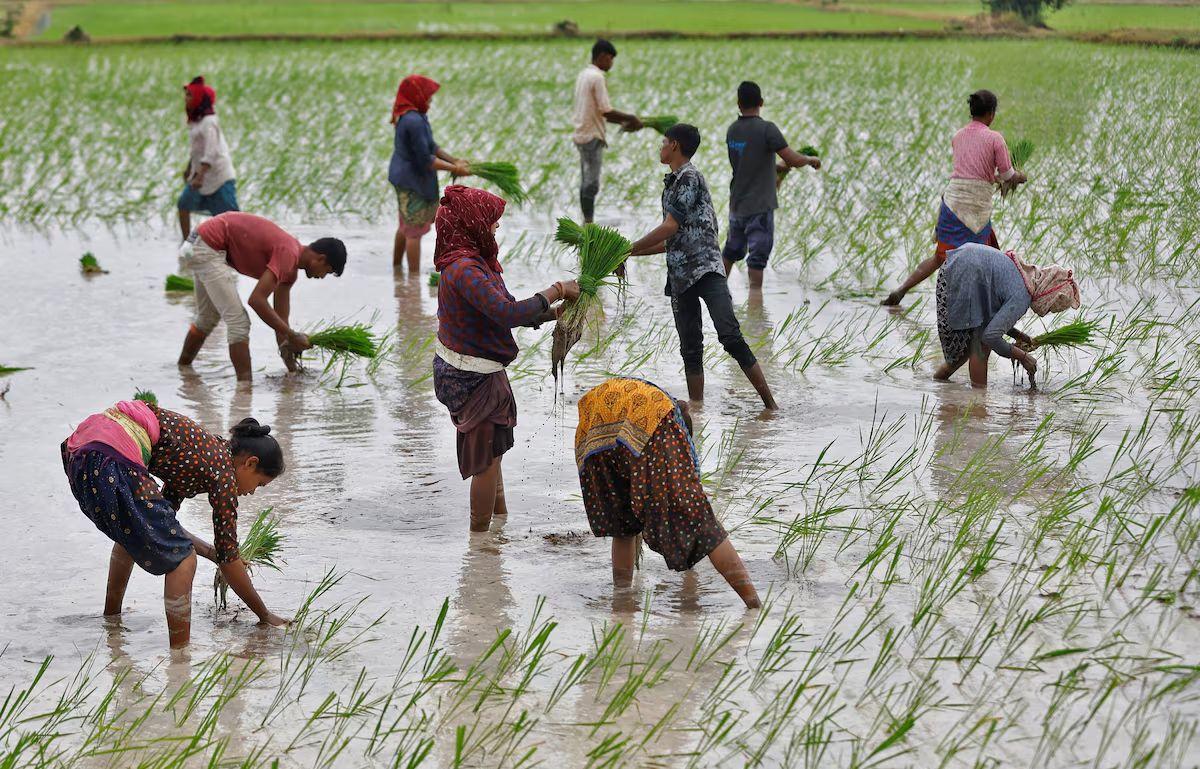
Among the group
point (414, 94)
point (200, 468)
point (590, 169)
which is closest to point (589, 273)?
point (200, 468)

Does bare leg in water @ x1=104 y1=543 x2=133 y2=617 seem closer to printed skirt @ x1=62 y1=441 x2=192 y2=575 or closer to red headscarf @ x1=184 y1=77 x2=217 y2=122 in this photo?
printed skirt @ x1=62 y1=441 x2=192 y2=575

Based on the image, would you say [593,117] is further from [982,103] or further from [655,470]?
[655,470]

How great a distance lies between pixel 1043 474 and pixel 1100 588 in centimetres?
107

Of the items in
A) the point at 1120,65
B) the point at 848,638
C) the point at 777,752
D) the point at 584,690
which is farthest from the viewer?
the point at 1120,65

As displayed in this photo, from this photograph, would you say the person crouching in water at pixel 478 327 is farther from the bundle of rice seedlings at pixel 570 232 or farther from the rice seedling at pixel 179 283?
the rice seedling at pixel 179 283

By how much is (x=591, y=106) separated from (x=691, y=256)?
4.13 metres

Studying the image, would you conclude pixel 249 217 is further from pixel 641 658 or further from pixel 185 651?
pixel 641 658

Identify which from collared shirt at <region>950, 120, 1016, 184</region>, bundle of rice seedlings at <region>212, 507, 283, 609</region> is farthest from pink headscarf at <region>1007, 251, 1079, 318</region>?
bundle of rice seedlings at <region>212, 507, 283, 609</region>

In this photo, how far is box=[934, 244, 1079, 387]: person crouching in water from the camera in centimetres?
597

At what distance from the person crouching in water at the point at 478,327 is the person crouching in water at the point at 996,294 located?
225 cm

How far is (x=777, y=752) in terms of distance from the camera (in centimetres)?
315

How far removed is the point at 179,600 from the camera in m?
3.68

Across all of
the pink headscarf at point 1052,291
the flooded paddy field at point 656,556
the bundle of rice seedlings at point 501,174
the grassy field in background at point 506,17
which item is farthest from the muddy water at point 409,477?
the grassy field in background at point 506,17

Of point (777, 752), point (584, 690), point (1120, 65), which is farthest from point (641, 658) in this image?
point (1120, 65)
